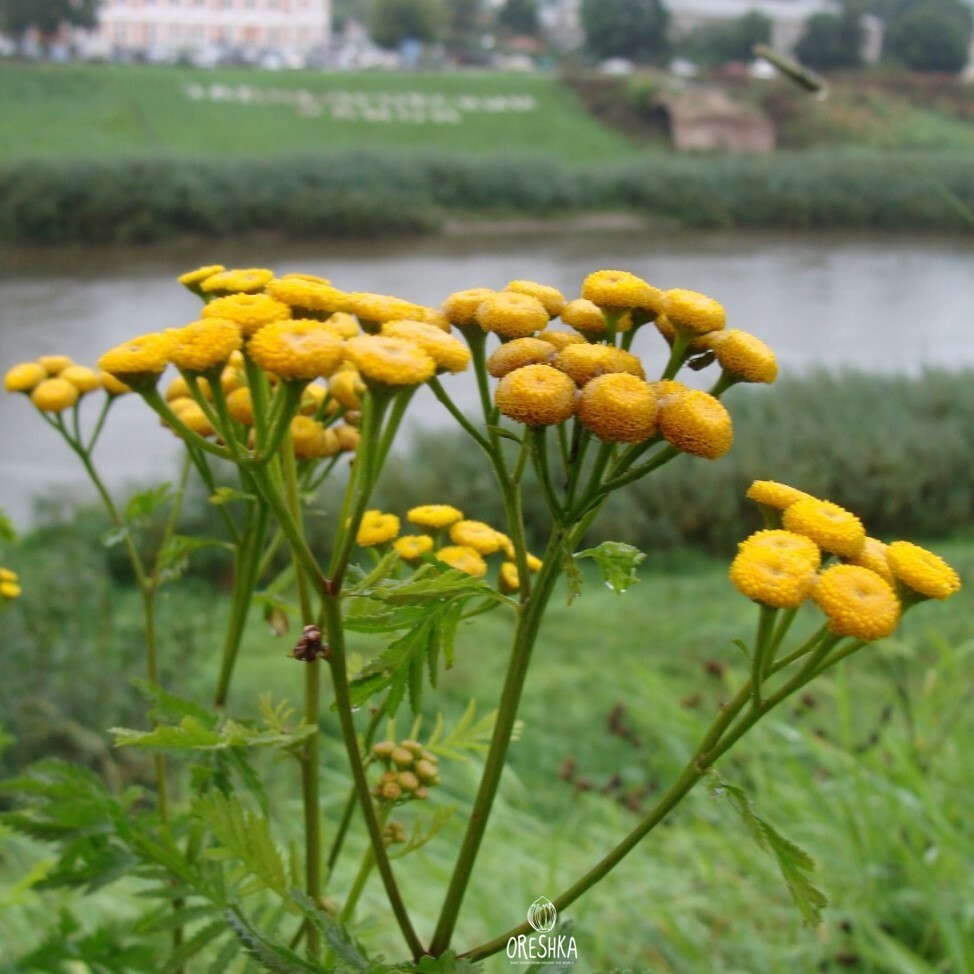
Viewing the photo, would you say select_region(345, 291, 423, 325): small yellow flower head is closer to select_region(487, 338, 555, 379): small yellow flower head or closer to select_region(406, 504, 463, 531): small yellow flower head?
select_region(487, 338, 555, 379): small yellow flower head

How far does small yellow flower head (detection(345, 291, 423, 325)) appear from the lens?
2.20 ft

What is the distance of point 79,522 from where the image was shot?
523 cm

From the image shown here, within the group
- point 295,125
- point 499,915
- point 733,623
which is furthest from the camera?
point 295,125

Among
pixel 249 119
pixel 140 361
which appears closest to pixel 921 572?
pixel 140 361

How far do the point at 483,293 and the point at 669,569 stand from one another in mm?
4935

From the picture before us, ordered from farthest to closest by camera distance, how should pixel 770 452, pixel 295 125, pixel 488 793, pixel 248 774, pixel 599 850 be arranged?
pixel 295 125 < pixel 770 452 < pixel 599 850 < pixel 248 774 < pixel 488 793

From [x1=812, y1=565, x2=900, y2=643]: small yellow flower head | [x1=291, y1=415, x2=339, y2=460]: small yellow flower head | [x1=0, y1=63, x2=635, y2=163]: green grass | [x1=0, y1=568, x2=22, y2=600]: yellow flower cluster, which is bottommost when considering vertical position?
[x1=0, y1=63, x2=635, y2=163]: green grass

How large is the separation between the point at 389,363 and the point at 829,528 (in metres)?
0.29

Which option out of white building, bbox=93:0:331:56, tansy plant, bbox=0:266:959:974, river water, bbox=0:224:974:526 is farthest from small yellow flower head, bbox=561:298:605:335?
white building, bbox=93:0:331:56

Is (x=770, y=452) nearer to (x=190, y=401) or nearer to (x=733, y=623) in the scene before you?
(x=733, y=623)

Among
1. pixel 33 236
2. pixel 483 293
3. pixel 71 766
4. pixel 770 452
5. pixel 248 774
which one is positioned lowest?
pixel 33 236

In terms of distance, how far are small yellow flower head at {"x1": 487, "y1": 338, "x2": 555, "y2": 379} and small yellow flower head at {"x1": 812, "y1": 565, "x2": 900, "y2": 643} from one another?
22 centimetres

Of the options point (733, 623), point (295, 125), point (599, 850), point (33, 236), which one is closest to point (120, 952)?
point (599, 850)

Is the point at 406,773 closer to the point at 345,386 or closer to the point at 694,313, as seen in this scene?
the point at 345,386
